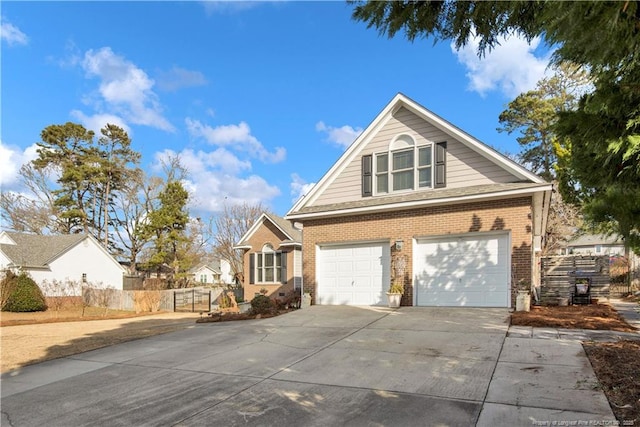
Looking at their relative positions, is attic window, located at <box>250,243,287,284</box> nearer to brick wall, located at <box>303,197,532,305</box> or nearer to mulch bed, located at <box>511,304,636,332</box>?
brick wall, located at <box>303,197,532,305</box>

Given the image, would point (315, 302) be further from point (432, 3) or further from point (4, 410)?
point (432, 3)

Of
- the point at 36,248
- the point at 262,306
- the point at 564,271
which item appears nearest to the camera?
the point at 262,306

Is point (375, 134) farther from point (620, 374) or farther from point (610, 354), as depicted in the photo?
point (620, 374)

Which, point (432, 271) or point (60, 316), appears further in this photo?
point (60, 316)

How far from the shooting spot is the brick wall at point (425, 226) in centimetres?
1084

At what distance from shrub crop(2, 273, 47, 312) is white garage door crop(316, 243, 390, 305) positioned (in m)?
17.9

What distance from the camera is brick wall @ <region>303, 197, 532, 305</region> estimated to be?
10844 mm

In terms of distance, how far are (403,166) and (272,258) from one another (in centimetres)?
1242

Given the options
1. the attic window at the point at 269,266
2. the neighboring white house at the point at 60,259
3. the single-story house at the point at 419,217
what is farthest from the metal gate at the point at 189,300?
the single-story house at the point at 419,217

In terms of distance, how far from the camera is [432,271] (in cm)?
1212

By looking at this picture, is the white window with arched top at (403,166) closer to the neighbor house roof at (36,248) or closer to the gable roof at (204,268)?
the neighbor house roof at (36,248)

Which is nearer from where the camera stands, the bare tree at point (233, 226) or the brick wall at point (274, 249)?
the brick wall at point (274, 249)

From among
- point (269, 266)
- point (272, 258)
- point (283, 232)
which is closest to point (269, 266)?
point (269, 266)

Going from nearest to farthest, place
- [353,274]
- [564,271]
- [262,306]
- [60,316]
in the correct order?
[262,306] → [353,274] → [564,271] → [60,316]
